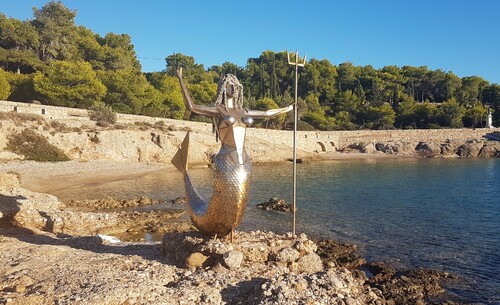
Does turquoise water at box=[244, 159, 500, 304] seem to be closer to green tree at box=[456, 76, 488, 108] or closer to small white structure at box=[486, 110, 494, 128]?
small white structure at box=[486, 110, 494, 128]

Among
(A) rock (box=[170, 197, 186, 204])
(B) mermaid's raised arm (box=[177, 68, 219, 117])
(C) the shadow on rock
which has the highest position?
(B) mermaid's raised arm (box=[177, 68, 219, 117])

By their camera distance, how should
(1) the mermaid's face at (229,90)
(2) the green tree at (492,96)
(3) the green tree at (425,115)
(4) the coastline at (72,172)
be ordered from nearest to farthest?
(1) the mermaid's face at (229,90)
(4) the coastline at (72,172)
(3) the green tree at (425,115)
(2) the green tree at (492,96)

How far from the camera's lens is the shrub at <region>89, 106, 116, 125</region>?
4281 cm

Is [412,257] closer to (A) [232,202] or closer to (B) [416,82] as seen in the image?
(A) [232,202]

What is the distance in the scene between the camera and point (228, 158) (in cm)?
915

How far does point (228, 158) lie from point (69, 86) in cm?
4522

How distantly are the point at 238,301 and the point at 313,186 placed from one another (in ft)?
79.6

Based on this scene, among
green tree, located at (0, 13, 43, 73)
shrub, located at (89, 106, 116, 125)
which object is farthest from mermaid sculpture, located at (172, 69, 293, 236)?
green tree, located at (0, 13, 43, 73)

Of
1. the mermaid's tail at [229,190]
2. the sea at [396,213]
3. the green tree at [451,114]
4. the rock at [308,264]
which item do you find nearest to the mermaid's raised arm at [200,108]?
the mermaid's tail at [229,190]

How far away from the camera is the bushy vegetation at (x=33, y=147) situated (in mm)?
32969

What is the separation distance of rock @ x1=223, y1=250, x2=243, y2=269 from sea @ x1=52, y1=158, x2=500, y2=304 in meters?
6.10

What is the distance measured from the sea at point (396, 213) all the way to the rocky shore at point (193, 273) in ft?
4.87

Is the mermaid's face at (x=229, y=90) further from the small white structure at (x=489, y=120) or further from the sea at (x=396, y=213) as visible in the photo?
the small white structure at (x=489, y=120)

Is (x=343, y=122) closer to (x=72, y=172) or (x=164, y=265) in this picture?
(x=72, y=172)
